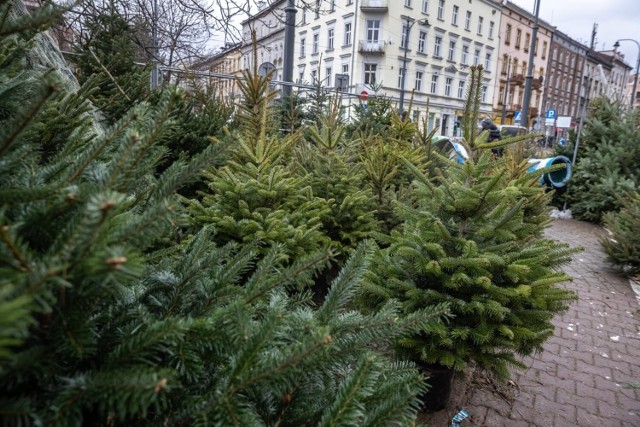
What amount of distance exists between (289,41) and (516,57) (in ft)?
157

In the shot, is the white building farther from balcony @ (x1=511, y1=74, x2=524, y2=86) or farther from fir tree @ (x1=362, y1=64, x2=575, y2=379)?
fir tree @ (x1=362, y1=64, x2=575, y2=379)

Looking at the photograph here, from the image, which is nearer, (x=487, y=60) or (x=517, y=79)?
(x=487, y=60)

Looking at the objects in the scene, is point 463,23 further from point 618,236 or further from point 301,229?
point 301,229

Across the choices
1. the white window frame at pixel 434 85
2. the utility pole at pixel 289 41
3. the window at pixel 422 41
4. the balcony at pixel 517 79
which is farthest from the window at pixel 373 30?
the utility pole at pixel 289 41

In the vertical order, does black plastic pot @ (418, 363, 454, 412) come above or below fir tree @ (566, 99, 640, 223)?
below

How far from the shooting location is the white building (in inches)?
1330

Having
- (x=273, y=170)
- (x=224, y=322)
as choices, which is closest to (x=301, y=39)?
(x=273, y=170)

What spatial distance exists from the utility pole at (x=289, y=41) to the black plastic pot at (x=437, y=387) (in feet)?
15.8

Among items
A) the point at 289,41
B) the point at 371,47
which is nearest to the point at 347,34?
the point at 371,47

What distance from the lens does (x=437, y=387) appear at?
3.04m

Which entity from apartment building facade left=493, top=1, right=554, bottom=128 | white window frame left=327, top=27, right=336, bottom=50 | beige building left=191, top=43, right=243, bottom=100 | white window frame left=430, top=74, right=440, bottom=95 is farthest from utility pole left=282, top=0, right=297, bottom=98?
apartment building facade left=493, top=1, right=554, bottom=128

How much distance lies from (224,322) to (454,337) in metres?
2.06

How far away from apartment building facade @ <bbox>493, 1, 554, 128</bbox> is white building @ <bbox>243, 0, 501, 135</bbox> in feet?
4.60

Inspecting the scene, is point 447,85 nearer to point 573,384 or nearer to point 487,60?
point 487,60
